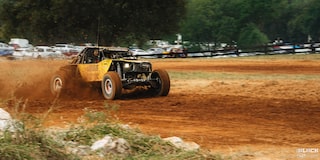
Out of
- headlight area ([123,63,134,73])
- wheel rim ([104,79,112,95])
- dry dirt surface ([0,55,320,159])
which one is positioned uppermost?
headlight area ([123,63,134,73])

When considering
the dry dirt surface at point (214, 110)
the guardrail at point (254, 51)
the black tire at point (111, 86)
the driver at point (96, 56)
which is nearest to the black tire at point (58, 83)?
the dry dirt surface at point (214, 110)

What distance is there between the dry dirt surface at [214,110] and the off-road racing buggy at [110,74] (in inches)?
14.8

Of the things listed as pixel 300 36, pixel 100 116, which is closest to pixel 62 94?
pixel 100 116

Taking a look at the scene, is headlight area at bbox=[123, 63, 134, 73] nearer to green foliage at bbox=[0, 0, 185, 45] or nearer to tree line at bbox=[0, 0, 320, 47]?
tree line at bbox=[0, 0, 320, 47]

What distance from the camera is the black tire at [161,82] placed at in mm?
15109

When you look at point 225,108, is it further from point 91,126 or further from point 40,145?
point 40,145

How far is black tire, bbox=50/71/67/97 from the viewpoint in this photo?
1565 centimetres

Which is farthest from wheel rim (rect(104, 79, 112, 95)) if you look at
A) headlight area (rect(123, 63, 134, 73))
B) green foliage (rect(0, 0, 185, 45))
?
green foliage (rect(0, 0, 185, 45))

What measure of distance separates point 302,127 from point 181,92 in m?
7.68

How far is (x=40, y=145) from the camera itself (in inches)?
220

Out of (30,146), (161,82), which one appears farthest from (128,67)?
(30,146)

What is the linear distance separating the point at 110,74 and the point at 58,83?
8.00 ft

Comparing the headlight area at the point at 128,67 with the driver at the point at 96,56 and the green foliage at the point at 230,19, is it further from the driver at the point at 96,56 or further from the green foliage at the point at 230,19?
the green foliage at the point at 230,19

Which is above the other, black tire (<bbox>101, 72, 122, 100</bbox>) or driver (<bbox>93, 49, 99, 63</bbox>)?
driver (<bbox>93, 49, 99, 63</bbox>)
